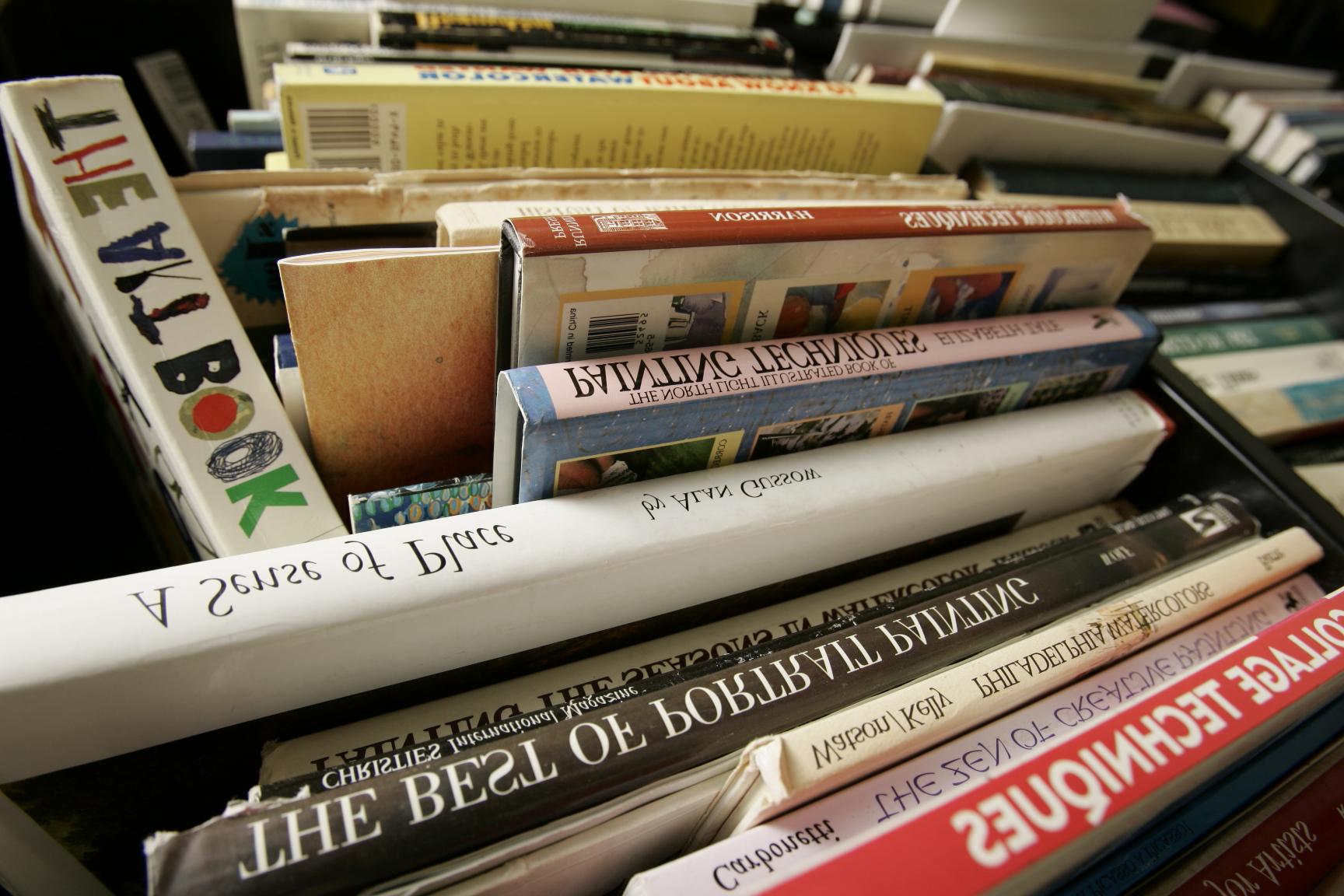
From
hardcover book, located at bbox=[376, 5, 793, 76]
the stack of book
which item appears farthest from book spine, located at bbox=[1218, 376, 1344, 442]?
hardcover book, located at bbox=[376, 5, 793, 76]

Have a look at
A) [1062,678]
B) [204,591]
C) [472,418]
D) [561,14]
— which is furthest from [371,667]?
[561,14]

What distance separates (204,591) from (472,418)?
8.3 inches

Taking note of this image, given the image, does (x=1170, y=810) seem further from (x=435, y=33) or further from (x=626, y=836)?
(x=435, y=33)

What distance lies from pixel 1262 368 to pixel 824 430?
661mm

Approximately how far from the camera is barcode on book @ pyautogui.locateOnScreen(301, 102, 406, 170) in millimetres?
525

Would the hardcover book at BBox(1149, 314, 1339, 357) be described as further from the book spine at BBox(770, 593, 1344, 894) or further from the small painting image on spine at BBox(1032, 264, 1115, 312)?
the book spine at BBox(770, 593, 1344, 894)

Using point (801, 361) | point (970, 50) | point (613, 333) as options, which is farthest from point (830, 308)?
point (970, 50)

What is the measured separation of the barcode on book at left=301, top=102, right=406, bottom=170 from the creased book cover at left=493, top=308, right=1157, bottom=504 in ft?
0.87

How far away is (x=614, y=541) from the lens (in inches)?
16.6

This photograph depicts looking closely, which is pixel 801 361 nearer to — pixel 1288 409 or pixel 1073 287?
pixel 1073 287

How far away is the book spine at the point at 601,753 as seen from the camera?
0.30 meters

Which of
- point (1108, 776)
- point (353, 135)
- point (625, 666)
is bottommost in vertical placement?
point (625, 666)

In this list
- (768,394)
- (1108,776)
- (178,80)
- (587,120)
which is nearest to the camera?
(1108,776)

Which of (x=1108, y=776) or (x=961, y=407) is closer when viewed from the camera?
(x=1108, y=776)
